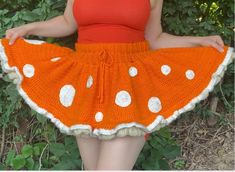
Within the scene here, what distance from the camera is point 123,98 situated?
1.48 m

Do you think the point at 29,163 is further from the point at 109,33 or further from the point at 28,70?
the point at 109,33

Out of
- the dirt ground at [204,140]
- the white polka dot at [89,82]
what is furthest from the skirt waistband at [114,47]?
the dirt ground at [204,140]

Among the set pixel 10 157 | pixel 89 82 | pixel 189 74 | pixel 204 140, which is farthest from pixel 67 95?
pixel 204 140

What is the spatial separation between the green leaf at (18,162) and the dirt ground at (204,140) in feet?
2.71

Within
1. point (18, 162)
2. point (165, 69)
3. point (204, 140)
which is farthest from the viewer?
point (204, 140)

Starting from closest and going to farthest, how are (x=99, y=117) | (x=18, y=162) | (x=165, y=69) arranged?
(x=99, y=117)
(x=165, y=69)
(x=18, y=162)

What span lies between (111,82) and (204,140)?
3.87ft

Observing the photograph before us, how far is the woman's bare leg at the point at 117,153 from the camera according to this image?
4.87 feet

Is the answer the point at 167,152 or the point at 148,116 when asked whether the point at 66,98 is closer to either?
the point at 148,116

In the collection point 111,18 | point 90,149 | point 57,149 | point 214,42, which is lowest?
point 57,149

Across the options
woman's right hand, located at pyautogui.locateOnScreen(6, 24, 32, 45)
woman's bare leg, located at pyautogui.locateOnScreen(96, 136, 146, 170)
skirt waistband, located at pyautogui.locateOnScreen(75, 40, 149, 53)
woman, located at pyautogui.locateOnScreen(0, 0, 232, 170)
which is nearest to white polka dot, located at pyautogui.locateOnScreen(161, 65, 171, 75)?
woman, located at pyautogui.locateOnScreen(0, 0, 232, 170)

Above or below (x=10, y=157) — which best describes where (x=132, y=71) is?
above

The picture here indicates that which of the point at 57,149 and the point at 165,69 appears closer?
the point at 165,69

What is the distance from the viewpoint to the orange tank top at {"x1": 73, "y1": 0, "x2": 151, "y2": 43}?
1.53 metres
